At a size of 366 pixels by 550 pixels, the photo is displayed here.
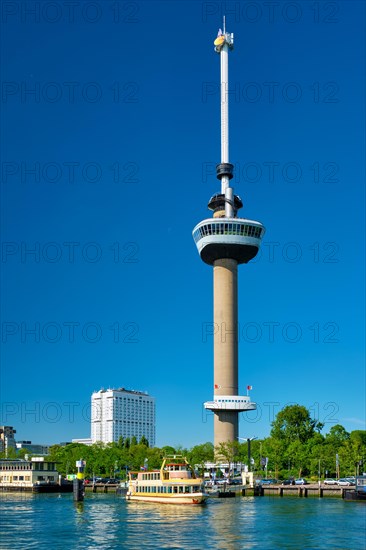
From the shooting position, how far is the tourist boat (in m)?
107

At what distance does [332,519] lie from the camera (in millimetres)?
84438

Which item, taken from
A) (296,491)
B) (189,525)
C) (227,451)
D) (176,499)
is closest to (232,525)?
(189,525)

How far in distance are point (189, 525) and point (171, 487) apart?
3139cm

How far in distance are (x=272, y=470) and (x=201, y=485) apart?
262 ft

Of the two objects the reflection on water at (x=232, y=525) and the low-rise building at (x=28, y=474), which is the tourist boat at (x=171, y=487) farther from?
the low-rise building at (x=28, y=474)

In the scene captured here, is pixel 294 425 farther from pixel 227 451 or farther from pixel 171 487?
pixel 171 487

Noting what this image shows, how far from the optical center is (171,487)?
110 meters

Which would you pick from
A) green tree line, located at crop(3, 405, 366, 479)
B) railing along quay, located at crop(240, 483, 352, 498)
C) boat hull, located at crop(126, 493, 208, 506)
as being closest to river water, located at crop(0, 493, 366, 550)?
boat hull, located at crop(126, 493, 208, 506)

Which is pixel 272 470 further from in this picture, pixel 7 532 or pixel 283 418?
pixel 7 532

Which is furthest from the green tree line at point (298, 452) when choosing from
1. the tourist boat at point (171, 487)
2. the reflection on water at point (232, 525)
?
the reflection on water at point (232, 525)

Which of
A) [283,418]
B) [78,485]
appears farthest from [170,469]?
[283,418]

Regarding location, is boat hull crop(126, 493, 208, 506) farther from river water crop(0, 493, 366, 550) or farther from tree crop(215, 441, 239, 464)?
tree crop(215, 441, 239, 464)

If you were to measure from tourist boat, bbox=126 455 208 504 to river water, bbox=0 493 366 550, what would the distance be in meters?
2.21

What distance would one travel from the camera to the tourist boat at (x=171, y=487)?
106725 mm
